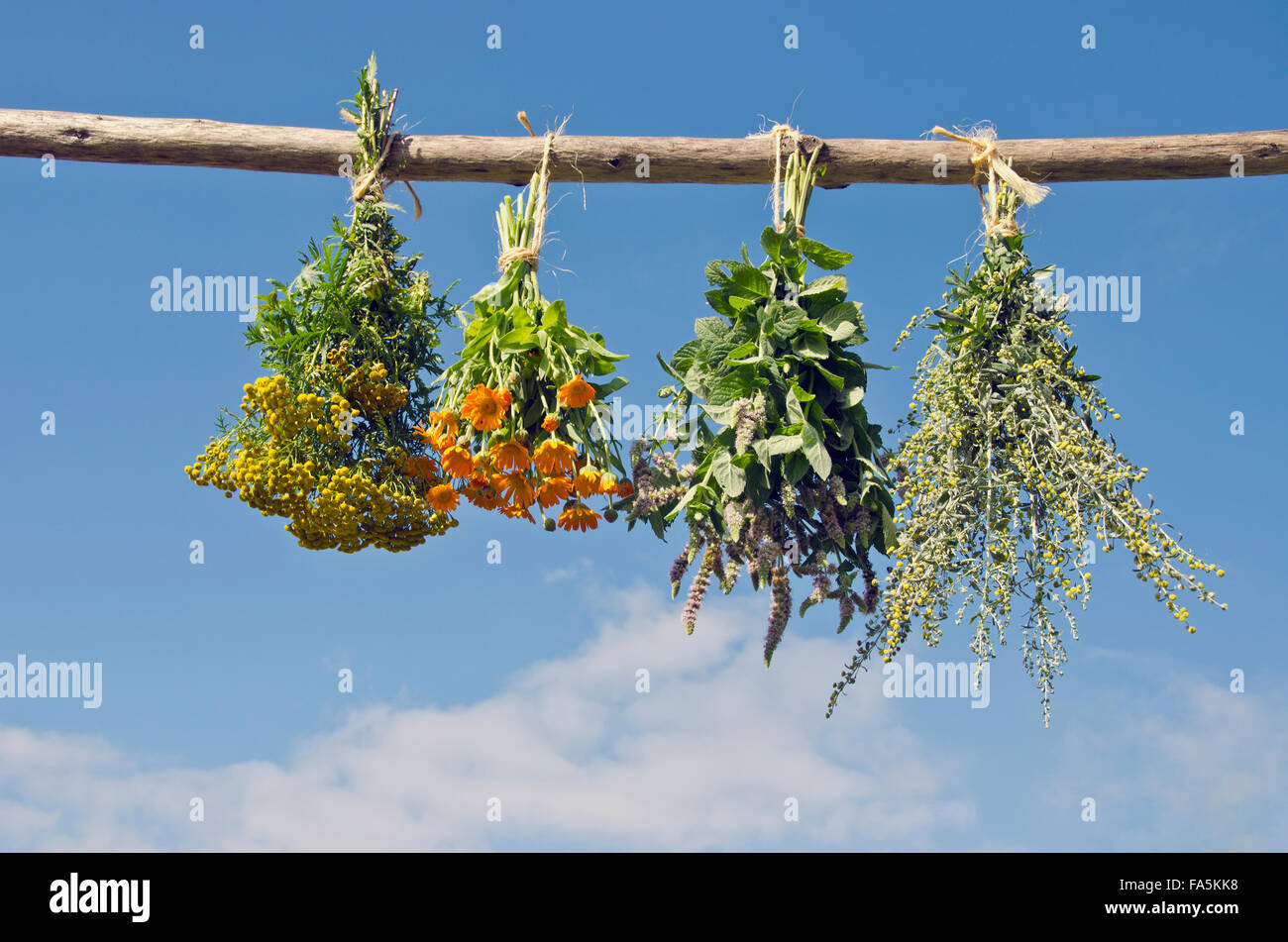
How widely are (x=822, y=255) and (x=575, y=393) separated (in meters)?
0.86

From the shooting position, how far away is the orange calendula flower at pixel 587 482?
117 inches

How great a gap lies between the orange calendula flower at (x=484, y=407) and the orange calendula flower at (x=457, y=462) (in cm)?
9

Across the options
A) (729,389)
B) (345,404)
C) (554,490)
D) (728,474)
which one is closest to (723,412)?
(729,389)

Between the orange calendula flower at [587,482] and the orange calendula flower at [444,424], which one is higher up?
the orange calendula flower at [444,424]

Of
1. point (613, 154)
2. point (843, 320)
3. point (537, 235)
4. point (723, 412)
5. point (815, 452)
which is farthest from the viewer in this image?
point (613, 154)

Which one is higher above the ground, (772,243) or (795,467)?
(772,243)

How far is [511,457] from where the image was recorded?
3.04m

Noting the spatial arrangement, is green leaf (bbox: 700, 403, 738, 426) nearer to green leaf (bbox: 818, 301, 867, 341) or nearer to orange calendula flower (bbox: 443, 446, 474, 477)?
green leaf (bbox: 818, 301, 867, 341)

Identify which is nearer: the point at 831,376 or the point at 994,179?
the point at 831,376

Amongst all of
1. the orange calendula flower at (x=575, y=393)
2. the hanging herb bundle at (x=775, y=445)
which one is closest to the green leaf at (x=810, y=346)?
the hanging herb bundle at (x=775, y=445)

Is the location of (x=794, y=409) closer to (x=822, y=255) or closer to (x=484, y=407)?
(x=822, y=255)

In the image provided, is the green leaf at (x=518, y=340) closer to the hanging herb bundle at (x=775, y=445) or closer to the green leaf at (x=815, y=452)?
the hanging herb bundle at (x=775, y=445)

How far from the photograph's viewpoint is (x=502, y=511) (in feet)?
10.1

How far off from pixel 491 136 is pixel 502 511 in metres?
1.42
